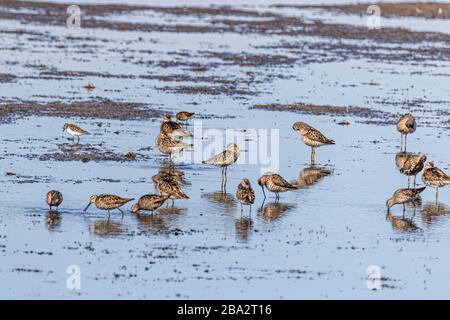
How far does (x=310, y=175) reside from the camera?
81.8 ft

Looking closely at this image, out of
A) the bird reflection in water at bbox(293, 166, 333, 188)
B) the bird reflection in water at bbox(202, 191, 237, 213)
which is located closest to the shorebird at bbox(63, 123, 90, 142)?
the bird reflection in water at bbox(293, 166, 333, 188)

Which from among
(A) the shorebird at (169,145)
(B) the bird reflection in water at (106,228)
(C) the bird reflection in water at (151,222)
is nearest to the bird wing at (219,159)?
(A) the shorebird at (169,145)

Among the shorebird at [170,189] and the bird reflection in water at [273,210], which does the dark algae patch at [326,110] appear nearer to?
the bird reflection in water at [273,210]

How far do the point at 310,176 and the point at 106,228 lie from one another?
6274mm

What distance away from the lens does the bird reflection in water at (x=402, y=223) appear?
2064 centimetres

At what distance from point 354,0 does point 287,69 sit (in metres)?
37.7

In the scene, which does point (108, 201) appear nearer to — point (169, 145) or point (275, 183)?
point (275, 183)

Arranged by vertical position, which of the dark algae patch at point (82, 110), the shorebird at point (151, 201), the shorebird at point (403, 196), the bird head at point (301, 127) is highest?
the dark algae patch at point (82, 110)

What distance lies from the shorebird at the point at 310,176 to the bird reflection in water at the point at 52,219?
16.9 feet

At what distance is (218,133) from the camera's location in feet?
96.2

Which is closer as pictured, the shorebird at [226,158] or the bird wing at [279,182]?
the bird wing at [279,182]

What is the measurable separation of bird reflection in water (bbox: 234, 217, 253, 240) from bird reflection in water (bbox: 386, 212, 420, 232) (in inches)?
95.4

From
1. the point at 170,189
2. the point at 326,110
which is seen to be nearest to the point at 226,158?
the point at 170,189

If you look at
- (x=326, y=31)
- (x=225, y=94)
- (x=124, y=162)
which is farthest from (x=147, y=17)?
(x=124, y=162)
